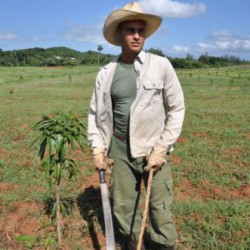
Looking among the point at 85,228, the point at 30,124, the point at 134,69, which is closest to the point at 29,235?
the point at 85,228

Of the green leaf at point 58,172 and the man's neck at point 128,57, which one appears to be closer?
the man's neck at point 128,57

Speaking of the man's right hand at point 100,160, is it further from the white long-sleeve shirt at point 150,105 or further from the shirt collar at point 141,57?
the shirt collar at point 141,57

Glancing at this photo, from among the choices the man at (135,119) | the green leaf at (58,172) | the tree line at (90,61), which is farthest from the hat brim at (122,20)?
the tree line at (90,61)

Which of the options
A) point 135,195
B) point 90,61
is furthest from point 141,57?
point 90,61

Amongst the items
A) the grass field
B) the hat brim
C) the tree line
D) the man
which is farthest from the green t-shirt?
the tree line

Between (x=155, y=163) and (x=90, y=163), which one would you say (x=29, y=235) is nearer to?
(x=155, y=163)

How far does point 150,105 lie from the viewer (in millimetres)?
2951

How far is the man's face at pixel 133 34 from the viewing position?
9.37 feet

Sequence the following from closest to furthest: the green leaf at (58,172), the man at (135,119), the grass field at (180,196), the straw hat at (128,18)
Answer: the straw hat at (128,18), the man at (135,119), the green leaf at (58,172), the grass field at (180,196)

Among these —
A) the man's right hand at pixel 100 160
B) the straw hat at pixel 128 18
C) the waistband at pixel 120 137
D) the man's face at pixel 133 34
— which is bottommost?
the man's right hand at pixel 100 160

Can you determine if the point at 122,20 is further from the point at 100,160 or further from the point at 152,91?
the point at 100,160

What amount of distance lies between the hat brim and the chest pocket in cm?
45

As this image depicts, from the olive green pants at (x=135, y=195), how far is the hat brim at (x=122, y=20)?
0.83 metres

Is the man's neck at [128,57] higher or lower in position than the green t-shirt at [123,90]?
higher
